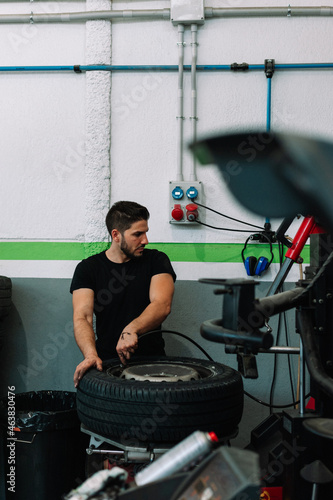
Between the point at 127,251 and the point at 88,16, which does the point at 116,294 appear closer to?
the point at 127,251

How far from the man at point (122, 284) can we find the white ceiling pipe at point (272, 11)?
3.73 feet

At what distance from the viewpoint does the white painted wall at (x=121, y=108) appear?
2482 mm

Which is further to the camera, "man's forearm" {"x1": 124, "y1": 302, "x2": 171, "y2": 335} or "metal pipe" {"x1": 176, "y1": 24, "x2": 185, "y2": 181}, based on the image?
"metal pipe" {"x1": 176, "y1": 24, "x2": 185, "y2": 181}

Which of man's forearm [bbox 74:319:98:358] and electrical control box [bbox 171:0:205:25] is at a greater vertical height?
electrical control box [bbox 171:0:205:25]

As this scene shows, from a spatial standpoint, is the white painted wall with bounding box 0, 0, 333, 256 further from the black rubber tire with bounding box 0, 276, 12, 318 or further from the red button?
the black rubber tire with bounding box 0, 276, 12, 318

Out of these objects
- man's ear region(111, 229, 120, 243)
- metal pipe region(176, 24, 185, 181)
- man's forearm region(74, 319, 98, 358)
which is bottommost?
man's forearm region(74, 319, 98, 358)

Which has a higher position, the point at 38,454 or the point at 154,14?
the point at 154,14

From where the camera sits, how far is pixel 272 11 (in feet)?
8.00

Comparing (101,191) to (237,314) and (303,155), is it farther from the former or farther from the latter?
(303,155)

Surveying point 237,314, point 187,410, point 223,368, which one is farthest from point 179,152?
point 237,314

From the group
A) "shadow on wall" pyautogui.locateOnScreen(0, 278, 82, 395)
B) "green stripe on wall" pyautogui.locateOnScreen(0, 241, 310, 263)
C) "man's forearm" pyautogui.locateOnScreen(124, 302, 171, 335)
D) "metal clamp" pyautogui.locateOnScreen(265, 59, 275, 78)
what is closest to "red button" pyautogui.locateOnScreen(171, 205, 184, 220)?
"green stripe on wall" pyautogui.locateOnScreen(0, 241, 310, 263)

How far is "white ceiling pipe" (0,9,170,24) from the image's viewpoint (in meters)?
2.47

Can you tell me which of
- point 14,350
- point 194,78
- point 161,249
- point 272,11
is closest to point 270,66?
point 272,11

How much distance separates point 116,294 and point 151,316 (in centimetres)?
28
